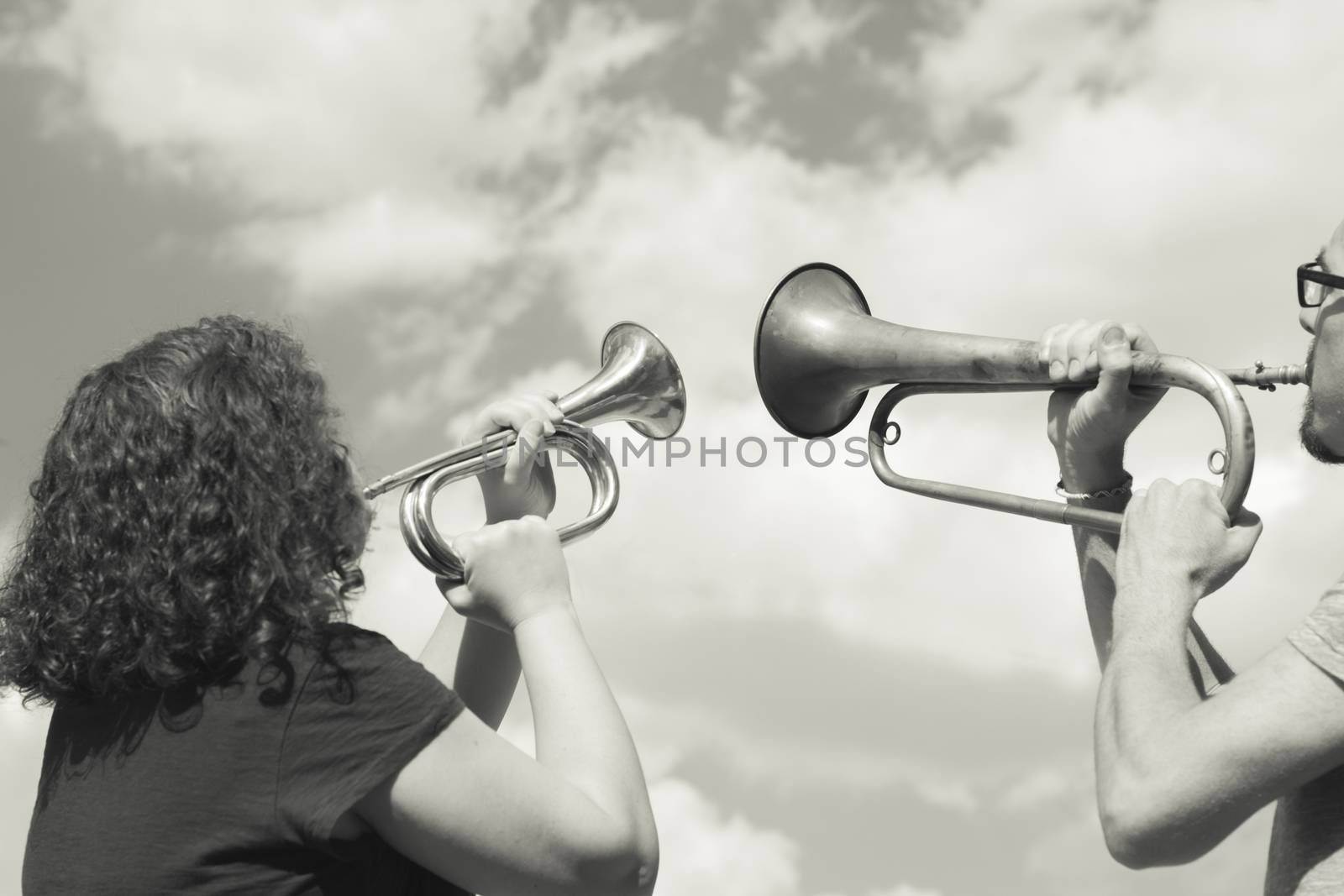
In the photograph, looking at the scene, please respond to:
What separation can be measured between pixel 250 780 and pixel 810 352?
270 centimetres

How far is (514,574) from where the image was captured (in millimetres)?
2365

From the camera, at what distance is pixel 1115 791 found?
7.49ft

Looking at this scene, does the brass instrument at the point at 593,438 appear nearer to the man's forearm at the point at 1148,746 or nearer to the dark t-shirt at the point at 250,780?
the dark t-shirt at the point at 250,780

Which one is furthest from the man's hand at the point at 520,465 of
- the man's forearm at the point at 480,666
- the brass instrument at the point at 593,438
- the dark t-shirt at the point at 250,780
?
the dark t-shirt at the point at 250,780

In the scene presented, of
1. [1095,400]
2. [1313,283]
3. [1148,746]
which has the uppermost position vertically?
[1313,283]

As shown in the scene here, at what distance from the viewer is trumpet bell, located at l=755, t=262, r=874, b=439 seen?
4.21m

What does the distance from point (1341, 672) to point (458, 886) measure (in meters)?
1.52

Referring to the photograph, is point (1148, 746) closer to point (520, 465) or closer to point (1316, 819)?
point (1316, 819)

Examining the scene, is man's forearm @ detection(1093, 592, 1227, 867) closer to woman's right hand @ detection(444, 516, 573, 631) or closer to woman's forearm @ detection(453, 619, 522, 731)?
woman's right hand @ detection(444, 516, 573, 631)

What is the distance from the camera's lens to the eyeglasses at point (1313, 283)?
281 cm

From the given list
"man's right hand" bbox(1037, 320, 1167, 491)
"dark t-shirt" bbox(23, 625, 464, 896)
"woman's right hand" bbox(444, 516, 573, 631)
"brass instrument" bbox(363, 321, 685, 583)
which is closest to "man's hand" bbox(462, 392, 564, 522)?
"brass instrument" bbox(363, 321, 685, 583)

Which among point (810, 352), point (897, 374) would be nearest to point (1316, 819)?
point (897, 374)

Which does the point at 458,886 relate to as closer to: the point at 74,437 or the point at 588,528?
the point at 74,437

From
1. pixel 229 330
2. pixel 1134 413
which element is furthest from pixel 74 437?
pixel 1134 413
